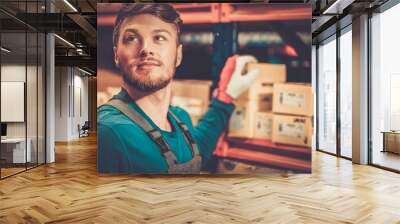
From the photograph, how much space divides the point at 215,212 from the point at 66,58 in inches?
426

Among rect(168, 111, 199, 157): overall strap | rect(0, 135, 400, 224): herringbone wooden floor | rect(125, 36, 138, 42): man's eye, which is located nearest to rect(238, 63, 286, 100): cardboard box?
rect(168, 111, 199, 157): overall strap

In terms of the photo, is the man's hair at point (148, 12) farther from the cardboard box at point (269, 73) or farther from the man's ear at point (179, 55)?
the cardboard box at point (269, 73)

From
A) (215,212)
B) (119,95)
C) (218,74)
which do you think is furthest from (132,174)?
(215,212)

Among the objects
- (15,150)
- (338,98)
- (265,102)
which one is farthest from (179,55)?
(338,98)

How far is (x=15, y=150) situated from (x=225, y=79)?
4.32 metres

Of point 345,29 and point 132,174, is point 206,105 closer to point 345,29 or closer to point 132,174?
point 132,174

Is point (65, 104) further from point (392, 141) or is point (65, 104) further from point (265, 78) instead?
point (392, 141)

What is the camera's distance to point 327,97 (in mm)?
10891

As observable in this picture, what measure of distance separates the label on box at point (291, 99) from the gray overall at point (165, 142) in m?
1.68

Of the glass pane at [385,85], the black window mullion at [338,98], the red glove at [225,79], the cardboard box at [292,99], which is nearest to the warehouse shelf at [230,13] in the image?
the red glove at [225,79]

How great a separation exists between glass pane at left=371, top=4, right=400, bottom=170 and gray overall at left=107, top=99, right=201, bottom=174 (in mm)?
4005

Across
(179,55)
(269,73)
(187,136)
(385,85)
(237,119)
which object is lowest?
(187,136)

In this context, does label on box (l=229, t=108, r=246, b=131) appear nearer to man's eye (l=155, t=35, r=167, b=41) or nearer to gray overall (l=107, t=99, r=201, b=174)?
gray overall (l=107, t=99, r=201, b=174)

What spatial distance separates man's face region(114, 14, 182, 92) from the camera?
6.34 m
